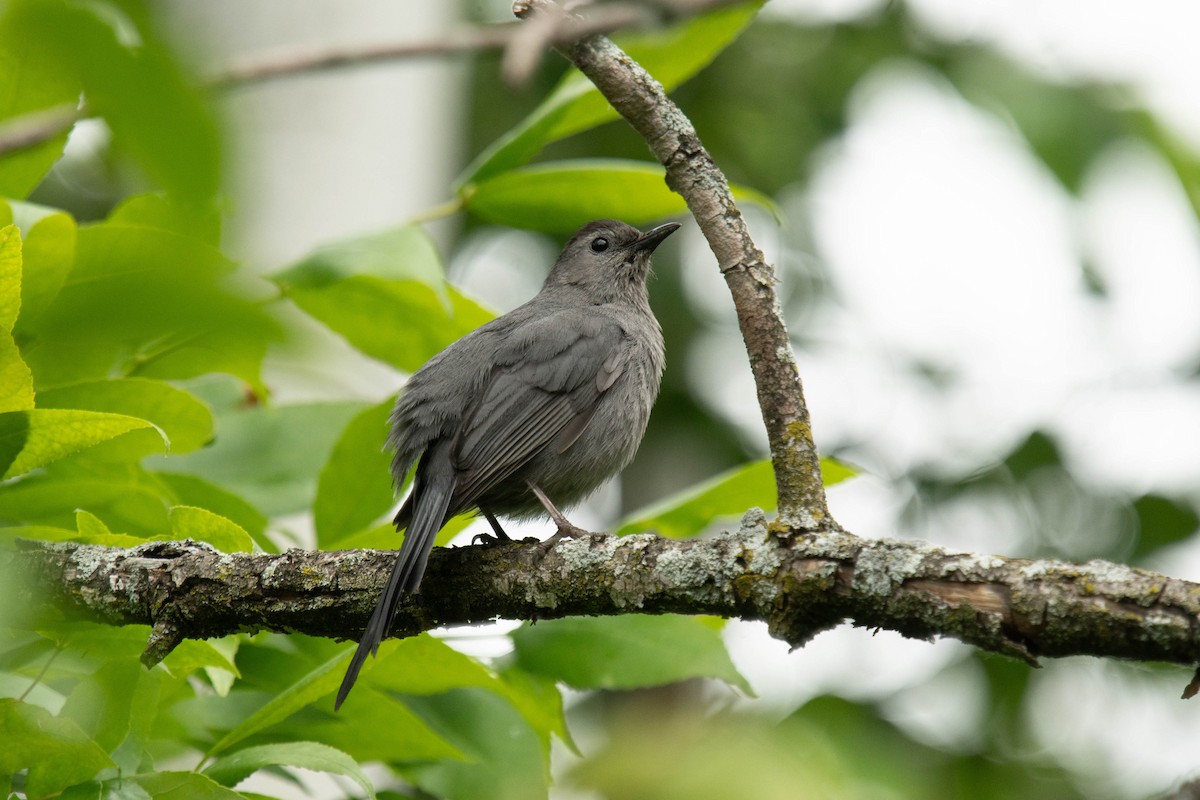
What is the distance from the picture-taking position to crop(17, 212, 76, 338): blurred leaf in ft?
8.74

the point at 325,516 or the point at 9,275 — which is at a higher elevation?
Answer: the point at 9,275

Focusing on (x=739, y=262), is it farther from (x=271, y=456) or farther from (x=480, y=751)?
(x=271, y=456)

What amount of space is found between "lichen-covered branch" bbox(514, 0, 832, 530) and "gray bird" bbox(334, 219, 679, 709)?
0.88 metres

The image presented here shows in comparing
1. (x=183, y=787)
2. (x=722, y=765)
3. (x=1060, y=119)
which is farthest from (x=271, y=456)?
(x=1060, y=119)

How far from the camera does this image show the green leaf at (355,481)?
3113 millimetres

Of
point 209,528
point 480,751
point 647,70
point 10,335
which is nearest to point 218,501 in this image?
point 209,528

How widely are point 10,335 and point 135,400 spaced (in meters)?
0.52

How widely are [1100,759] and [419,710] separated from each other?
15.9 ft

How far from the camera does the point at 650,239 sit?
18.6 ft

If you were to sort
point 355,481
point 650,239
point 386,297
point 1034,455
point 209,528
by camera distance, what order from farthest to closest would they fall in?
point 1034,455 < point 650,239 < point 386,297 < point 355,481 < point 209,528

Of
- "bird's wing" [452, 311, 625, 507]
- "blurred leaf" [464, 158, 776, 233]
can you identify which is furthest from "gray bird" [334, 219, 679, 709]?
"blurred leaf" [464, 158, 776, 233]

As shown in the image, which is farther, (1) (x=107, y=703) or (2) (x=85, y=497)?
(2) (x=85, y=497)

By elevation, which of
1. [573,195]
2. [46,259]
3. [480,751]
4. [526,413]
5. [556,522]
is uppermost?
[573,195]

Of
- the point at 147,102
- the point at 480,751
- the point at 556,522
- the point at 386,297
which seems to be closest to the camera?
the point at 147,102
